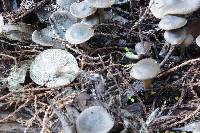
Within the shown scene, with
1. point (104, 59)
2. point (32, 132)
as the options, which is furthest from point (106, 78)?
point (32, 132)

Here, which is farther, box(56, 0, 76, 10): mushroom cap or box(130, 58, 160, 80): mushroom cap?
box(56, 0, 76, 10): mushroom cap

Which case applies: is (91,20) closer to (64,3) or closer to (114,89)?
(64,3)

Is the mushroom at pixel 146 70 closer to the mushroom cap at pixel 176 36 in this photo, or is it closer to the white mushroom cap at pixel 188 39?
the mushroom cap at pixel 176 36

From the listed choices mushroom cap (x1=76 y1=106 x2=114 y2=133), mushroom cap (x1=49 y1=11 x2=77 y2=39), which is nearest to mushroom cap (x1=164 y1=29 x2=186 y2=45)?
mushroom cap (x1=76 y1=106 x2=114 y2=133)

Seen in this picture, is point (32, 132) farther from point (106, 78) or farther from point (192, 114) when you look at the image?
point (192, 114)

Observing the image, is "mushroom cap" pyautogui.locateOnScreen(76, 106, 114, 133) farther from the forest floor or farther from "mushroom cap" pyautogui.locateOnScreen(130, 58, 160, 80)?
"mushroom cap" pyautogui.locateOnScreen(130, 58, 160, 80)

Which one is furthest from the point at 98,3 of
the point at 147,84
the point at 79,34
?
the point at 147,84
